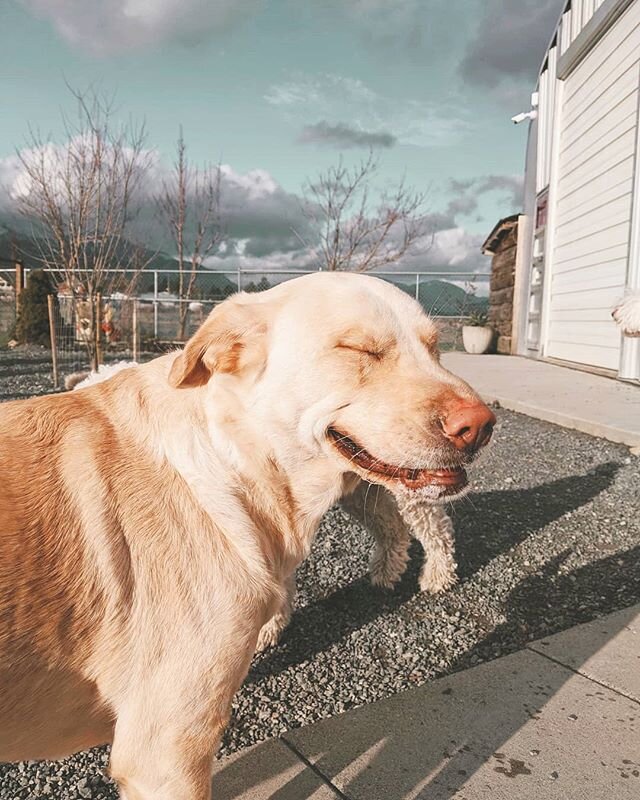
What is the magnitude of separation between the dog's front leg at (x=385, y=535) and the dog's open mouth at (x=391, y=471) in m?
1.64

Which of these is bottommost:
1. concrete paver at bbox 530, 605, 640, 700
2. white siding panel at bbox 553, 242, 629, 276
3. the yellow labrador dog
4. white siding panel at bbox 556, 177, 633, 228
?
concrete paver at bbox 530, 605, 640, 700

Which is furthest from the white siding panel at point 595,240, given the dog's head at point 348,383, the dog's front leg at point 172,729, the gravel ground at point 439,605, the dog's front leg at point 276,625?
the dog's front leg at point 172,729

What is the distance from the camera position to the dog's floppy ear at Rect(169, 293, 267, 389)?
61.7 inches

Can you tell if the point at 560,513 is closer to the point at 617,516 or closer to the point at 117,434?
the point at 617,516

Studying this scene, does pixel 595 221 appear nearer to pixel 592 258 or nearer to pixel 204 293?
pixel 592 258

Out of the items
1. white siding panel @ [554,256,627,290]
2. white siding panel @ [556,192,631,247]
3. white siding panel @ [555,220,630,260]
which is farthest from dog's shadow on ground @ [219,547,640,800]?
white siding panel @ [556,192,631,247]

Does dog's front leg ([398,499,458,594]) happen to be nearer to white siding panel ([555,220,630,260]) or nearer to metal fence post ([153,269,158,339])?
white siding panel ([555,220,630,260])

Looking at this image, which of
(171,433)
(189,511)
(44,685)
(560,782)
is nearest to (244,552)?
(189,511)

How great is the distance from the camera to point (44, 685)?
4.32ft

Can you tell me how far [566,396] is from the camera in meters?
8.11

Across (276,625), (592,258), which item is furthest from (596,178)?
(276,625)

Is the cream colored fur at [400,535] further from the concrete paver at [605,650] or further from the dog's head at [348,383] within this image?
the dog's head at [348,383]

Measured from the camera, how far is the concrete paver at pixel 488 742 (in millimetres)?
1826

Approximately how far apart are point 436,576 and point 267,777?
1659 mm
